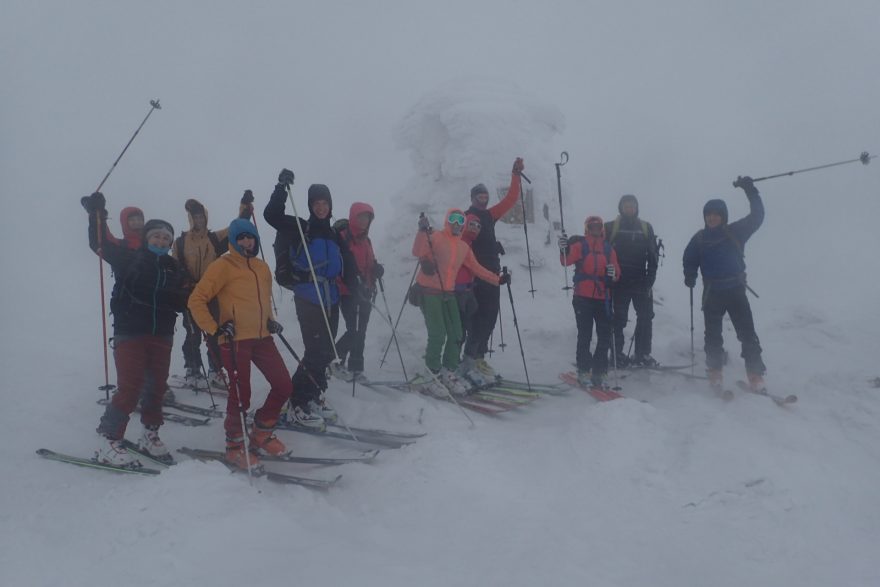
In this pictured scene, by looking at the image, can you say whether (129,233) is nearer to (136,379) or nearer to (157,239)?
(157,239)

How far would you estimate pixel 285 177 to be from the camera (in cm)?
506

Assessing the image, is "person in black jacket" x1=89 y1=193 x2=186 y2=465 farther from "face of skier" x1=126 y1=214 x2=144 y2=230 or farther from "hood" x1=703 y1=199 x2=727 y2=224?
"hood" x1=703 y1=199 x2=727 y2=224

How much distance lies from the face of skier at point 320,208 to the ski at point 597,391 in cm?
366

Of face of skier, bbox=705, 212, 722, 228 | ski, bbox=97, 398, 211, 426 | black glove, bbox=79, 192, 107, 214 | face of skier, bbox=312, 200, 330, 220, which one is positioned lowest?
ski, bbox=97, 398, 211, 426

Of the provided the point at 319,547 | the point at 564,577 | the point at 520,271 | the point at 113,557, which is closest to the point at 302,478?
the point at 319,547

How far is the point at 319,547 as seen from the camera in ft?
11.0

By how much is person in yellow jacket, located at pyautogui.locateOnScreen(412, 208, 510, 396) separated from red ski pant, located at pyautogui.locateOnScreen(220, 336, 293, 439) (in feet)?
6.76

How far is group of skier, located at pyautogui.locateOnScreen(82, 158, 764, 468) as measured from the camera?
4633mm

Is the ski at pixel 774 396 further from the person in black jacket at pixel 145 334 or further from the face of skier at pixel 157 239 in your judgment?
the face of skier at pixel 157 239

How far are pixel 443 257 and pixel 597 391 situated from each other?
2492mm

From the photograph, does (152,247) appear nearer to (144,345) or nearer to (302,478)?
(144,345)

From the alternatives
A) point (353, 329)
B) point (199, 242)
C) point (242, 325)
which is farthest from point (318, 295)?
point (199, 242)

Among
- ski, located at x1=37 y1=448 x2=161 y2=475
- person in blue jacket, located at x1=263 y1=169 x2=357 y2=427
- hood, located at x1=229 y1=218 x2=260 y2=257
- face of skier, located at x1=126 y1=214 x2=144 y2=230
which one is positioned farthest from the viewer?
face of skier, located at x1=126 y1=214 x2=144 y2=230

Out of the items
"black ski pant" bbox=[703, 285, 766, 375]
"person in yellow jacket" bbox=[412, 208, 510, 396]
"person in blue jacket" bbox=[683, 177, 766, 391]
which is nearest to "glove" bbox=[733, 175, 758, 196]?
"person in blue jacket" bbox=[683, 177, 766, 391]
